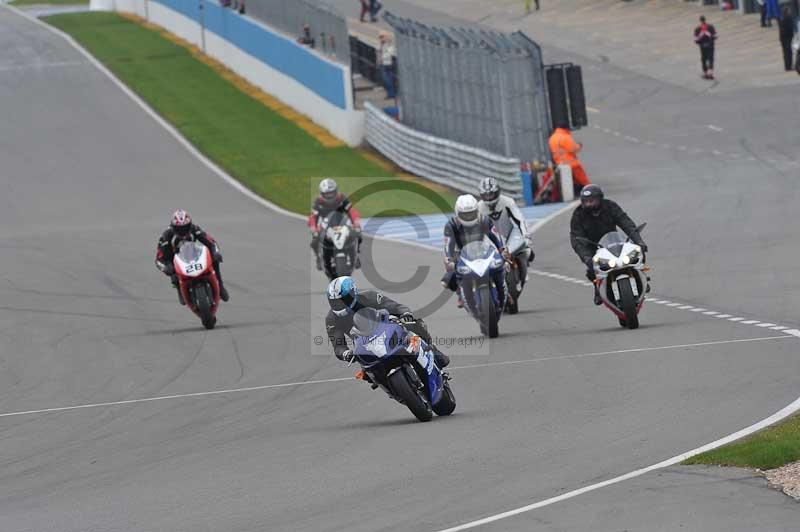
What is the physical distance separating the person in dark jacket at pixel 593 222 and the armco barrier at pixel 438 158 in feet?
48.9

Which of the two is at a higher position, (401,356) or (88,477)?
(401,356)

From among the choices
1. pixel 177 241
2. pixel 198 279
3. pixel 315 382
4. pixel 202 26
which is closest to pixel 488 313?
pixel 315 382

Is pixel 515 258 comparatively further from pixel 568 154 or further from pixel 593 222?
pixel 568 154

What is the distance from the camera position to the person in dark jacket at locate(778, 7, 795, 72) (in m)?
42.4

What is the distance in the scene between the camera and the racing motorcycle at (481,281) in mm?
17359

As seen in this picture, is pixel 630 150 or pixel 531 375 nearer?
pixel 531 375

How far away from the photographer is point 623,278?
17078 millimetres

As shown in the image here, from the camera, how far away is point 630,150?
3756 centimetres

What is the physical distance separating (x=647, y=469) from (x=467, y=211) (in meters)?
8.01

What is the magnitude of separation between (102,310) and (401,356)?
10.8 meters

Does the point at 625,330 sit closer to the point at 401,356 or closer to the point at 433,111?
the point at 401,356

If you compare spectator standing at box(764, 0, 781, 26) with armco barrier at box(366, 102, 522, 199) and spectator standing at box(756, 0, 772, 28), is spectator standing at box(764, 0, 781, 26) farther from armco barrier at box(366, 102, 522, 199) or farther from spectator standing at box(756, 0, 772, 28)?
armco barrier at box(366, 102, 522, 199)

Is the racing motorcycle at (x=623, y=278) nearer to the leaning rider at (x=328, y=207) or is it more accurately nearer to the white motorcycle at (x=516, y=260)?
the white motorcycle at (x=516, y=260)

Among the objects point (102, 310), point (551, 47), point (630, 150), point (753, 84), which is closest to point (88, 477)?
point (102, 310)
